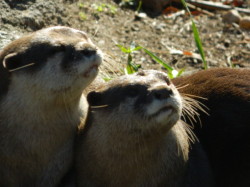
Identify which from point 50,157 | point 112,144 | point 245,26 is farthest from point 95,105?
point 245,26

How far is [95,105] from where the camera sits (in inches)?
137

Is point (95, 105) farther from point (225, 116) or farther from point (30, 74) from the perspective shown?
point (225, 116)

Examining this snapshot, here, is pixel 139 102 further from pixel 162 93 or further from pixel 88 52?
pixel 88 52

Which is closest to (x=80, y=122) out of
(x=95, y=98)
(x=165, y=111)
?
(x=95, y=98)

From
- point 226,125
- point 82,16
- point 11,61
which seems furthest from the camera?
point 82,16

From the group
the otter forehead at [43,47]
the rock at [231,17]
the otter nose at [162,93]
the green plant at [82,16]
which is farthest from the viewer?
the rock at [231,17]

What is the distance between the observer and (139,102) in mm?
3262

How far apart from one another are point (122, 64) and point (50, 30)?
5.22ft

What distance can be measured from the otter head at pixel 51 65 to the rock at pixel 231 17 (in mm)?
3500

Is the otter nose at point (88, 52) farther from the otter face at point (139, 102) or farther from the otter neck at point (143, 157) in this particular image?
the otter neck at point (143, 157)

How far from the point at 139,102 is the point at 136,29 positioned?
3.08m

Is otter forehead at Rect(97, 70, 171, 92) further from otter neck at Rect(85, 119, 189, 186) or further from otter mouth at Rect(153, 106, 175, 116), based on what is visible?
otter neck at Rect(85, 119, 189, 186)

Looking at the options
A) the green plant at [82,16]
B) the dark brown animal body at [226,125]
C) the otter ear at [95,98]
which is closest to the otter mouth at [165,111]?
the otter ear at [95,98]

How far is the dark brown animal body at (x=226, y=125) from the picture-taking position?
12.7 feet
